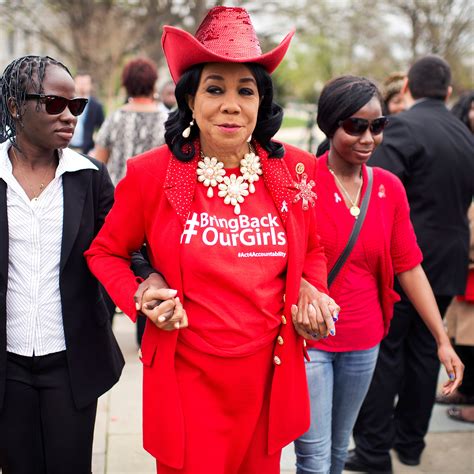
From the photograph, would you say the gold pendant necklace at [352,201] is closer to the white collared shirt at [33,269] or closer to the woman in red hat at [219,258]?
the woman in red hat at [219,258]

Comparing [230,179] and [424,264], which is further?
[424,264]

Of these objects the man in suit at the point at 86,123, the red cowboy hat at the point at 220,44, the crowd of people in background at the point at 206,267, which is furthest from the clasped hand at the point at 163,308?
the man in suit at the point at 86,123

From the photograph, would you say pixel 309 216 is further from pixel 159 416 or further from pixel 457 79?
pixel 457 79

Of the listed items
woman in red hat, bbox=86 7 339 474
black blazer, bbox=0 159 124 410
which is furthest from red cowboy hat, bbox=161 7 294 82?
black blazer, bbox=0 159 124 410

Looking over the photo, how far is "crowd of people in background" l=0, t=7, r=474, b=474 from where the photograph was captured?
93.8 inches

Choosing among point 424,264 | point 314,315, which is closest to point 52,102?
point 314,315

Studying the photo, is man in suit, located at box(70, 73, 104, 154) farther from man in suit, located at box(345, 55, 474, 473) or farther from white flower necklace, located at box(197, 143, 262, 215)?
white flower necklace, located at box(197, 143, 262, 215)

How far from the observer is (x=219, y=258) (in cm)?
235

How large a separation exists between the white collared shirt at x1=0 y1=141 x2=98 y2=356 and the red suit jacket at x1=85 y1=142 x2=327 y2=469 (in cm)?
19

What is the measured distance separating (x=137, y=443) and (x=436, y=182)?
235 cm

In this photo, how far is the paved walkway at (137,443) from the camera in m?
4.21

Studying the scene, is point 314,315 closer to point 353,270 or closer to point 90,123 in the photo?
point 353,270

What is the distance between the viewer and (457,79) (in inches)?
972

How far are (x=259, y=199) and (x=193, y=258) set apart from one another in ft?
1.05
